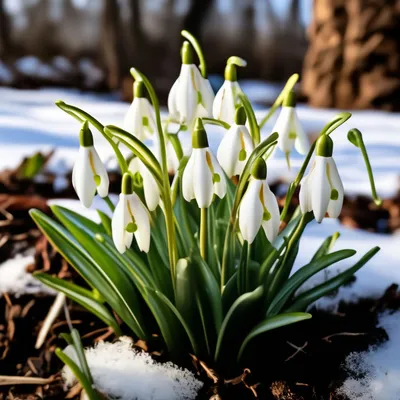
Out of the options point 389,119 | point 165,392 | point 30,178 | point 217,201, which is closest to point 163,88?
point 389,119

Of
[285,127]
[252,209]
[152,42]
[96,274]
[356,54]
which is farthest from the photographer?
[152,42]

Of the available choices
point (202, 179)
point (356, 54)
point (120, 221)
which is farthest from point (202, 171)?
point (356, 54)

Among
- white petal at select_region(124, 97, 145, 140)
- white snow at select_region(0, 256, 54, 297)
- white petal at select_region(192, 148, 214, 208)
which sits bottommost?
white snow at select_region(0, 256, 54, 297)

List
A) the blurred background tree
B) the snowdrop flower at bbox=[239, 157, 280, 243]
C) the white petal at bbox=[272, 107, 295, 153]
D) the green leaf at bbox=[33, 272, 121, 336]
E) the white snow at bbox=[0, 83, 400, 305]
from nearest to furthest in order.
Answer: the snowdrop flower at bbox=[239, 157, 280, 243], the white petal at bbox=[272, 107, 295, 153], the green leaf at bbox=[33, 272, 121, 336], the white snow at bbox=[0, 83, 400, 305], the blurred background tree

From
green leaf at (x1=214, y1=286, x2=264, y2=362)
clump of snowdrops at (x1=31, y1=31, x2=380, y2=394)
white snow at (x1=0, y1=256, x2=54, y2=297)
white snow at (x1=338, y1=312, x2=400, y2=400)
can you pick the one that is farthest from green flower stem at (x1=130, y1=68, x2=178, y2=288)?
white snow at (x1=0, y1=256, x2=54, y2=297)

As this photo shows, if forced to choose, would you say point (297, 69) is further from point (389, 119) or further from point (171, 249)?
point (171, 249)

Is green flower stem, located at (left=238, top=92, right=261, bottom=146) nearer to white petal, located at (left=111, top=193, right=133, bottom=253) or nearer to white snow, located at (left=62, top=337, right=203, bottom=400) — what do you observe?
white petal, located at (left=111, top=193, right=133, bottom=253)

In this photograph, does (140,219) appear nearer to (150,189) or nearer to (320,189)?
(150,189)

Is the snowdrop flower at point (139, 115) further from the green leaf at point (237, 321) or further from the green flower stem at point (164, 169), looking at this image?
the green leaf at point (237, 321)

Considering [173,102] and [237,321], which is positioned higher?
[173,102]
